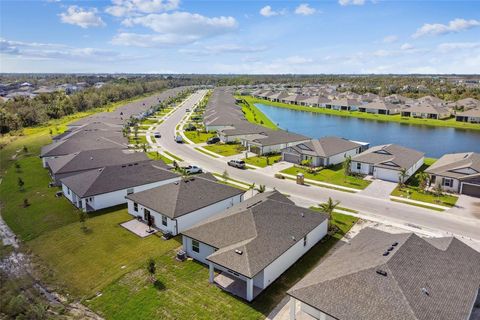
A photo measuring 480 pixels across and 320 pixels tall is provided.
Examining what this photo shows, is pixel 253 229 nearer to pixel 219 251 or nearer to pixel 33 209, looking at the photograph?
pixel 219 251

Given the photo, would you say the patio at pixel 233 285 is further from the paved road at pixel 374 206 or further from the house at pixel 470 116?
the house at pixel 470 116

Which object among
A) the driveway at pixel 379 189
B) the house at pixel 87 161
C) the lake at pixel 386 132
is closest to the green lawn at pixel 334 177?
the driveway at pixel 379 189

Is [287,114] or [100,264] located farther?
[287,114]

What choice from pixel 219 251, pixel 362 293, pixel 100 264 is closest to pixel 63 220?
pixel 100 264

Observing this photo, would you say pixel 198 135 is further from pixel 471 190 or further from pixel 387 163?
pixel 471 190

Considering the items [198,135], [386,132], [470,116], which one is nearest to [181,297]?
[198,135]

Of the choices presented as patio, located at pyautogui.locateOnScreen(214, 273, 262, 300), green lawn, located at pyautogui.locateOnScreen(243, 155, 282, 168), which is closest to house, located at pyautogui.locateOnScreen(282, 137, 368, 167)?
green lawn, located at pyautogui.locateOnScreen(243, 155, 282, 168)
